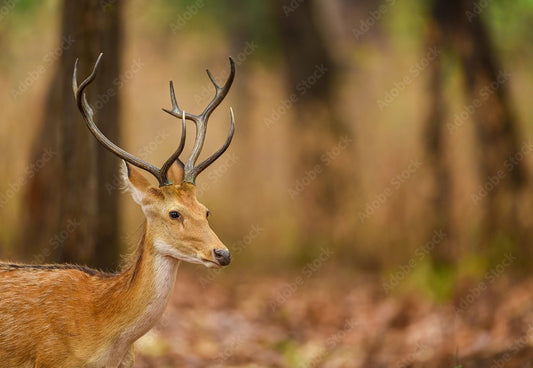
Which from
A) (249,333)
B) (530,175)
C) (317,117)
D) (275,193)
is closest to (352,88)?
(317,117)

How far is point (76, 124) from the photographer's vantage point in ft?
26.8

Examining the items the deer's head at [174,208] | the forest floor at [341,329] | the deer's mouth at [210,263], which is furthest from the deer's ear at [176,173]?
the forest floor at [341,329]

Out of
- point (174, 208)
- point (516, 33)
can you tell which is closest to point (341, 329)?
point (174, 208)

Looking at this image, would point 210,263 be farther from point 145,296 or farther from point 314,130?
point 314,130

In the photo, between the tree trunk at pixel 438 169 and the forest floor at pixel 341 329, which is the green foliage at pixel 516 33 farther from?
the forest floor at pixel 341 329

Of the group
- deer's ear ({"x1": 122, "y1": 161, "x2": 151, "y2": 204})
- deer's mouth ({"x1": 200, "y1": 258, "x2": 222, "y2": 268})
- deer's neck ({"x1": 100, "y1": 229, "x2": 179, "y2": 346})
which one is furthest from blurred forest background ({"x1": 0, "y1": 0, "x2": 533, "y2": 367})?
deer's mouth ({"x1": 200, "y1": 258, "x2": 222, "y2": 268})

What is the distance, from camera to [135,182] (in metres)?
6.01

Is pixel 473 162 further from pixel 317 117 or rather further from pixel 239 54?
pixel 239 54

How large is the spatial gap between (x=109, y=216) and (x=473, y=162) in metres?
6.54

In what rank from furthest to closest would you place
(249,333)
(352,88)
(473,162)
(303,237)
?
(352,88)
(303,237)
(473,162)
(249,333)

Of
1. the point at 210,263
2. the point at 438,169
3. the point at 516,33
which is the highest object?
the point at 516,33

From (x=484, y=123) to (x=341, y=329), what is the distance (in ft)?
11.7

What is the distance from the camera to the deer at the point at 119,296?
5.78 metres

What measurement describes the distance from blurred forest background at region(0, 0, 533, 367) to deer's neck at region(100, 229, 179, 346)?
2.46 meters
